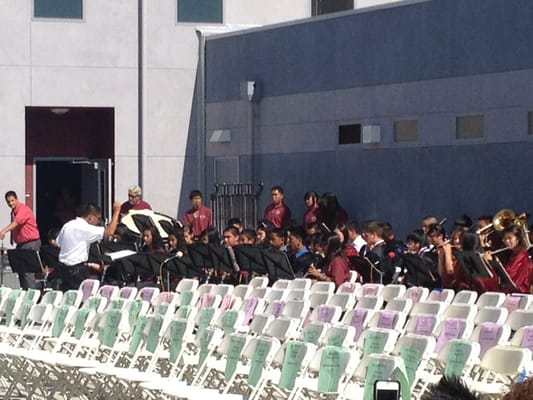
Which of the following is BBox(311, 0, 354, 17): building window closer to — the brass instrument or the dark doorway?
the dark doorway

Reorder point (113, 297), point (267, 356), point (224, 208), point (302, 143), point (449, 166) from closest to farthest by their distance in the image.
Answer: point (267, 356)
point (113, 297)
point (449, 166)
point (302, 143)
point (224, 208)

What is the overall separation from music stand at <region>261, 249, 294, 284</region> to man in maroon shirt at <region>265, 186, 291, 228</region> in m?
5.34

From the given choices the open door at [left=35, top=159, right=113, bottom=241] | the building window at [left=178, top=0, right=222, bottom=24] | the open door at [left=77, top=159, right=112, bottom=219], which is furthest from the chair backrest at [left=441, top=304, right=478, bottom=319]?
the open door at [left=35, top=159, right=113, bottom=241]

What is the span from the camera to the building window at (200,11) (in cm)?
2741

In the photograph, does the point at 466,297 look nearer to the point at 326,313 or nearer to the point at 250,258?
the point at 326,313

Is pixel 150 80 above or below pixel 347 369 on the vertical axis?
above

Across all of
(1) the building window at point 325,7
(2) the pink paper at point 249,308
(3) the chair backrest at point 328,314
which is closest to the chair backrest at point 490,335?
(3) the chair backrest at point 328,314

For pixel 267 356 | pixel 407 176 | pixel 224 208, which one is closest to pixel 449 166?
pixel 407 176

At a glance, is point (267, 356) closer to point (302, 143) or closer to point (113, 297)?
point (113, 297)

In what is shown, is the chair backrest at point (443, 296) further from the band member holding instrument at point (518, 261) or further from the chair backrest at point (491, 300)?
the band member holding instrument at point (518, 261)

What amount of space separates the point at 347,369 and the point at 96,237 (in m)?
10.6

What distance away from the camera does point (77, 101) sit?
27.0 metres

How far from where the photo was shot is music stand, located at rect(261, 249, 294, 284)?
1673cm

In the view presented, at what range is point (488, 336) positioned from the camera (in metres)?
10.1
